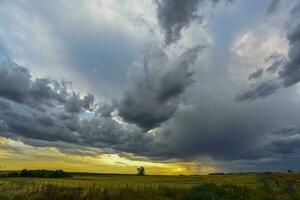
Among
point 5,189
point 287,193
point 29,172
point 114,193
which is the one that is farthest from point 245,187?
point 29,172

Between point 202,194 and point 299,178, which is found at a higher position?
point 299,178

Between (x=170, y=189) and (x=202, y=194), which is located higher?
(x=170, y=189)

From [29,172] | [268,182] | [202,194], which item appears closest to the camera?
[202,194]

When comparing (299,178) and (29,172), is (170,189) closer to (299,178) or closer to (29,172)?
(299,178)

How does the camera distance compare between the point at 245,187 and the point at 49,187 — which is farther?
the point at 49,187

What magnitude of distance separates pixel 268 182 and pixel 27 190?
57764 millimetres

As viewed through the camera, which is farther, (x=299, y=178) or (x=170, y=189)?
(x=299, y=178)

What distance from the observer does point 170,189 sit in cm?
7512

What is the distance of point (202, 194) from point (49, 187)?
177ft

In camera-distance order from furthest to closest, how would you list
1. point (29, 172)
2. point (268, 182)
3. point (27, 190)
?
point (29, 172), point (27, 190), point (268, 182)

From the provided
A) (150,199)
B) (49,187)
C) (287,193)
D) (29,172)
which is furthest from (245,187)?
(29,172)

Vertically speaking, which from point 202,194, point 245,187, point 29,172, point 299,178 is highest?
point 29,172

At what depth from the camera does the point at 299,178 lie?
89.8 m

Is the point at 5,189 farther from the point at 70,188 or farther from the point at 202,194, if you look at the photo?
the point at 202,194
